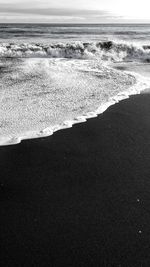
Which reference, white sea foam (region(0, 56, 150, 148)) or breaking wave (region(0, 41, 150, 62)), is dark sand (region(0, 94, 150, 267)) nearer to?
white sea foam (region(0, 56, 150, 148))

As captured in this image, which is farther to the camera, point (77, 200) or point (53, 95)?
point (53, 95)

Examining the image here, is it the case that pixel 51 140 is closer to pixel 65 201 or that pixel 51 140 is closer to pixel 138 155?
pixel 138 155

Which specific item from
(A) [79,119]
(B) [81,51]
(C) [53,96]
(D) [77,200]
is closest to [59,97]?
(C) [53,96]

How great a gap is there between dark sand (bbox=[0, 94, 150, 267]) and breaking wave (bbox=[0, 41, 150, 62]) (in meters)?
14.9

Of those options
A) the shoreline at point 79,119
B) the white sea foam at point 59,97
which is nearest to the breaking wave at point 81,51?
the white sea foam at point 59,97

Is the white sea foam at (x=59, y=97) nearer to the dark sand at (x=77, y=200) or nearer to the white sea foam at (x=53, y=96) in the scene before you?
the white sea foam at (x=53, y=96)

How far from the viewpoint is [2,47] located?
2097 cm

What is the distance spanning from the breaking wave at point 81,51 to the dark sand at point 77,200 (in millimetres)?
14919

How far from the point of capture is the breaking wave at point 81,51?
1991cm

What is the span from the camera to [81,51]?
68.2 feet

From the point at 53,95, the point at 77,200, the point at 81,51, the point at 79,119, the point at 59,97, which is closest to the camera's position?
the point at 77,200

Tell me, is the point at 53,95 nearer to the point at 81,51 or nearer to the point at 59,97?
the point at 59,97

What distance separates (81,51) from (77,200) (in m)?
18.0

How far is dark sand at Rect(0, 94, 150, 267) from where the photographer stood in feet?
9.60
